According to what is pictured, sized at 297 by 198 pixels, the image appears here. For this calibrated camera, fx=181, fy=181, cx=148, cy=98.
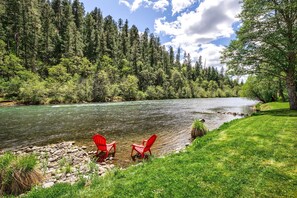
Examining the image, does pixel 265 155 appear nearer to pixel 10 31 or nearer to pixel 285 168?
pixel 285 168

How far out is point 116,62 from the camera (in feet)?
327

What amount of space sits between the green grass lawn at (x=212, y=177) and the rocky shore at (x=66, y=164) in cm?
116

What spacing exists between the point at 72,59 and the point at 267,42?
7599 cm

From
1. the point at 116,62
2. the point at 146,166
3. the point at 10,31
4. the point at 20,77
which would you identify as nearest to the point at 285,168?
the point at 146,166

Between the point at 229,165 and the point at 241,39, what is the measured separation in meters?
15.6

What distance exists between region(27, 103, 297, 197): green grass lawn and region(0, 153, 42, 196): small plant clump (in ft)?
3.30

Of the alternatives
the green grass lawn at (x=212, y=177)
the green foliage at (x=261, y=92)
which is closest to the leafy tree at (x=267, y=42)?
the green grass lawn at (x=212, y=177)

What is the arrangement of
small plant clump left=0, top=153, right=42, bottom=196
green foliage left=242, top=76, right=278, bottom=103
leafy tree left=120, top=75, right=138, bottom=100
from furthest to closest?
1. leafy tree left=120, top=75, right=138, bottom=100
2. green foliage left=242, top=76, right=278, bottom=103
3. small plant clump left=0, top=153, right=42, bottom=196

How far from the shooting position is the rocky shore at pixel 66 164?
6.98 meters

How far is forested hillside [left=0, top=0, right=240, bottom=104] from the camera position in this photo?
56812 mm

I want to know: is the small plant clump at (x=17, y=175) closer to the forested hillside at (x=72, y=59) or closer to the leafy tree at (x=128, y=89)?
the forested hillside at (x=72, y=59)

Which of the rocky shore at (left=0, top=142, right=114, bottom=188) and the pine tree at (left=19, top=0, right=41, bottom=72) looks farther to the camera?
the pine tree at (left=19, top=0, right=41, bottom=72)

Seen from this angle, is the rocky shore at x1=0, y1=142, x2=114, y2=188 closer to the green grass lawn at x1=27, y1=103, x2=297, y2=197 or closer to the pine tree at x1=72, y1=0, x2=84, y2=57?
the green grass lawn at x1=27, y1=103, x2=297, y2=197

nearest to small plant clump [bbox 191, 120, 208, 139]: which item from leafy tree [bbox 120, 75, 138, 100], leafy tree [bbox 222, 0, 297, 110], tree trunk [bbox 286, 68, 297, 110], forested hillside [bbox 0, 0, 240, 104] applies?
leafy tree [bbox 222, 0, 297, 110]
